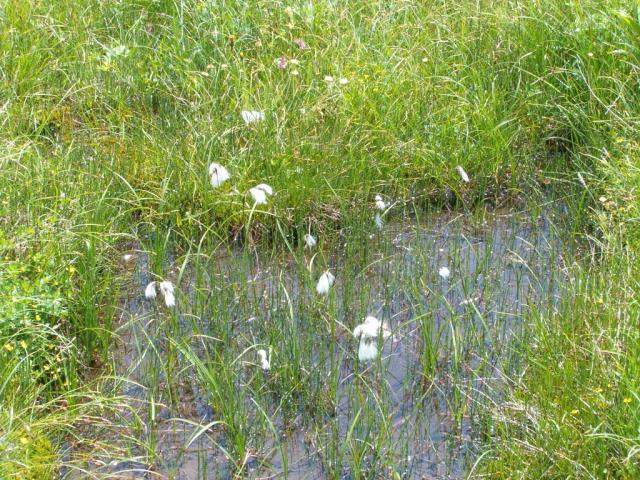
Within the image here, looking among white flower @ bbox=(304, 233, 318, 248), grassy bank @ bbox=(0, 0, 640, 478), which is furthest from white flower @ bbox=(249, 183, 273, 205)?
white flower @ bbox=(304, 233, 318, 248)

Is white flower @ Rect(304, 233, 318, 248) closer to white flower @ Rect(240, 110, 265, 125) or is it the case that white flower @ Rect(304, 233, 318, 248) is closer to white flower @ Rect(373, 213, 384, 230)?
white flower @ Rect(373, 213, 384, 230)

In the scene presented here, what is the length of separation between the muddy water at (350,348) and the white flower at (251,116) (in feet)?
2.43

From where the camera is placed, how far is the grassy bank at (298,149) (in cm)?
329

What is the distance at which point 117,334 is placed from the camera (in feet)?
12.7

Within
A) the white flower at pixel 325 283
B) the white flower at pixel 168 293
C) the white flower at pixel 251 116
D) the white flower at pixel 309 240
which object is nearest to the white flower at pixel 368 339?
the white flower at pixel 325 283

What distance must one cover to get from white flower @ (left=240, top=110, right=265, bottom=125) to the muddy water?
740mm

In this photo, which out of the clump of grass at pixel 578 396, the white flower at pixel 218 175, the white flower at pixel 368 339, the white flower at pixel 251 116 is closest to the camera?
the clump of grass at pixel 578 396

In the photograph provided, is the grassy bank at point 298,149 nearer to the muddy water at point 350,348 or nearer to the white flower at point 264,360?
the muddy water at point 350,348

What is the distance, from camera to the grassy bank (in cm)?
329


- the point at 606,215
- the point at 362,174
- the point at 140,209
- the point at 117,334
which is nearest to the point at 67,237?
the point at 117,334

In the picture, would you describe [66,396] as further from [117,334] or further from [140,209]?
[140,209]

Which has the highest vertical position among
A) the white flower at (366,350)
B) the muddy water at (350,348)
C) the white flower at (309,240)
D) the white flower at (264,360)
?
the white flower at (366,350)

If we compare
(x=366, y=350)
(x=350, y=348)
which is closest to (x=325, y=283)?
(x=350, y=348)

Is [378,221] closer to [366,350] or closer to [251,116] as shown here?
[251,116]
